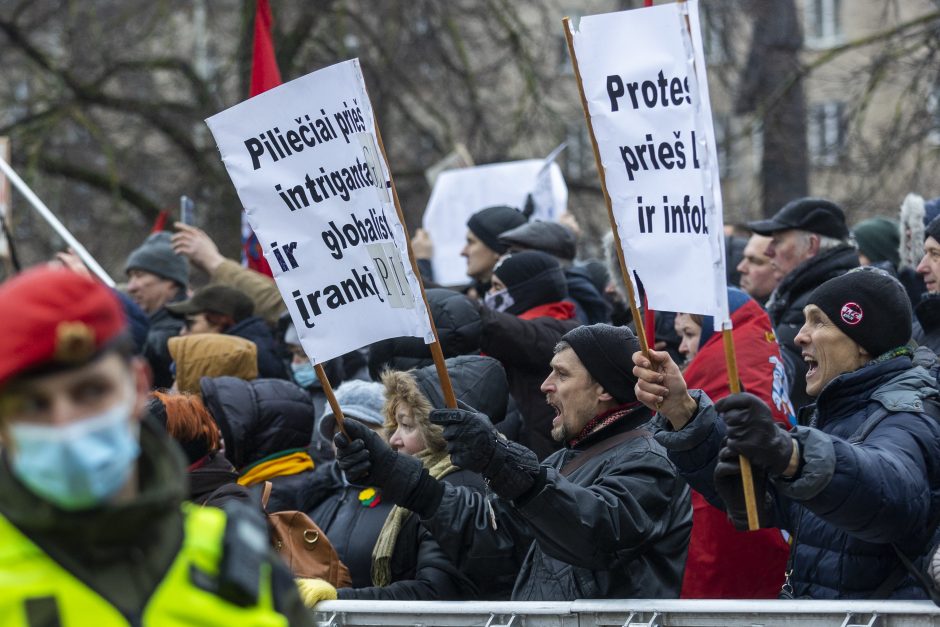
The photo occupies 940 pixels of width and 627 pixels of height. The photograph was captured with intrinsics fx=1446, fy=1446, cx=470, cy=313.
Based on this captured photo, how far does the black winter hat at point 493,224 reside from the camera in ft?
24.3

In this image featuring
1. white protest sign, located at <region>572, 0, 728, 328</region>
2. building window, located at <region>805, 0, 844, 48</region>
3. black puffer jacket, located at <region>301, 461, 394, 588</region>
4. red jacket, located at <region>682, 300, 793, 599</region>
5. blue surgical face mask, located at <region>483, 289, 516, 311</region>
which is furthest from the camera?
building window, located at <region>805, 0, 844, 48</region>

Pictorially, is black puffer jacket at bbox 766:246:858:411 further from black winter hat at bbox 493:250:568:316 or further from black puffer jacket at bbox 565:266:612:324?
black puffer jacket at bbox 565:266:612:324

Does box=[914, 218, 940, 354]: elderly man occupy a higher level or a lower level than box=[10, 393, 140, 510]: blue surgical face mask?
lower

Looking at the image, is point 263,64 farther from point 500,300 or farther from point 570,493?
point 570,493

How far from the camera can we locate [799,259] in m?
6.35

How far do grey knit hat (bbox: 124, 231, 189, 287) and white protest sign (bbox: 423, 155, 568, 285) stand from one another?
1.64m

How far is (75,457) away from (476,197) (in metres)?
7.32

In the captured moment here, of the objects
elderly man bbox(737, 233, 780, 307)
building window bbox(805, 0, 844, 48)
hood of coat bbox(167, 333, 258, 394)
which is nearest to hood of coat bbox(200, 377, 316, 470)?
hood of coat bbox(167, 333, 258, 394)

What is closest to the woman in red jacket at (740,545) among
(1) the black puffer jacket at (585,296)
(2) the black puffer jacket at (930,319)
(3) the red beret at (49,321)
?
(2) the black puffer jacket at (930,319)

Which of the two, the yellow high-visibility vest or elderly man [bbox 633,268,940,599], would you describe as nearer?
the yellow high-visibility vest

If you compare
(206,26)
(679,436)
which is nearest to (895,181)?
(206,26)

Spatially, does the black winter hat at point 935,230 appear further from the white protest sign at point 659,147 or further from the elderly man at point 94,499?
the elderly man at point 94,499

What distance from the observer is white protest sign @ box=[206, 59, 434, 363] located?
4.49 meters

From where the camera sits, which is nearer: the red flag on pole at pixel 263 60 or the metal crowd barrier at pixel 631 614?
the metal crowd barrier at pixel 631 614
